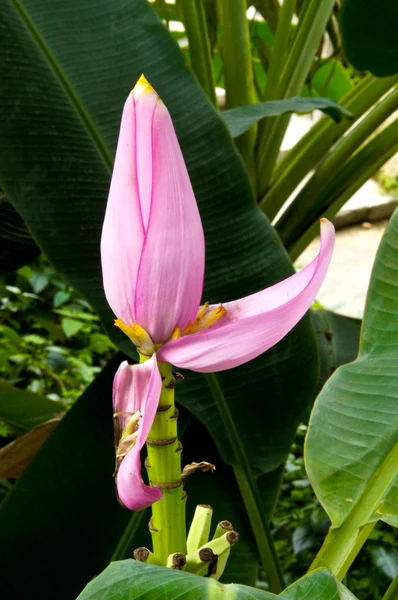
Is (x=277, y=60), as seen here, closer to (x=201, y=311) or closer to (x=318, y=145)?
(x=318, y=145)

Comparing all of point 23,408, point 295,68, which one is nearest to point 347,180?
point 295,68

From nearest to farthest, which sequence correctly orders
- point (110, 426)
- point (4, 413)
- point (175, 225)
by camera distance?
point (175, 225), point (110, 426), point (4, 413)

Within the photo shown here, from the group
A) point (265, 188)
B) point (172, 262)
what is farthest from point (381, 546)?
point (172, 262)

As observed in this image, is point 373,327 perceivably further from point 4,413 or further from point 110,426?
point 4,413

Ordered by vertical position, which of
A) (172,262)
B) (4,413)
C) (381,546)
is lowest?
(381,546)

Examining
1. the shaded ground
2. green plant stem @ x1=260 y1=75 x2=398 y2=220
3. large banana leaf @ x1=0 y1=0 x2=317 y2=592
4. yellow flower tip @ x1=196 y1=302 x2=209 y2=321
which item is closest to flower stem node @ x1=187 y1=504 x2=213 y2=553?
yellow flower tip @ x1=196 y1=302 x2=209 y2=321

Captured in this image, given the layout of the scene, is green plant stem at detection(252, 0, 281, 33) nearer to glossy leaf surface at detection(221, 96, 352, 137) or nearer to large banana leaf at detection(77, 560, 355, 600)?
glossy leaf surface at detection(221, 96, 352, 137)

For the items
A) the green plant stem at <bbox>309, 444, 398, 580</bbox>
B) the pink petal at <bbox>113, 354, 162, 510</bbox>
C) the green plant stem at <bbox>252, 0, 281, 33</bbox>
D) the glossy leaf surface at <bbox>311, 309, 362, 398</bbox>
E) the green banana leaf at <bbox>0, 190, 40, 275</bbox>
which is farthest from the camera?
the green plant stem at <bbox>252, 0, 281, 33</bbox>

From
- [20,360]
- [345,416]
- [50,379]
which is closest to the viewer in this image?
[345,416]
